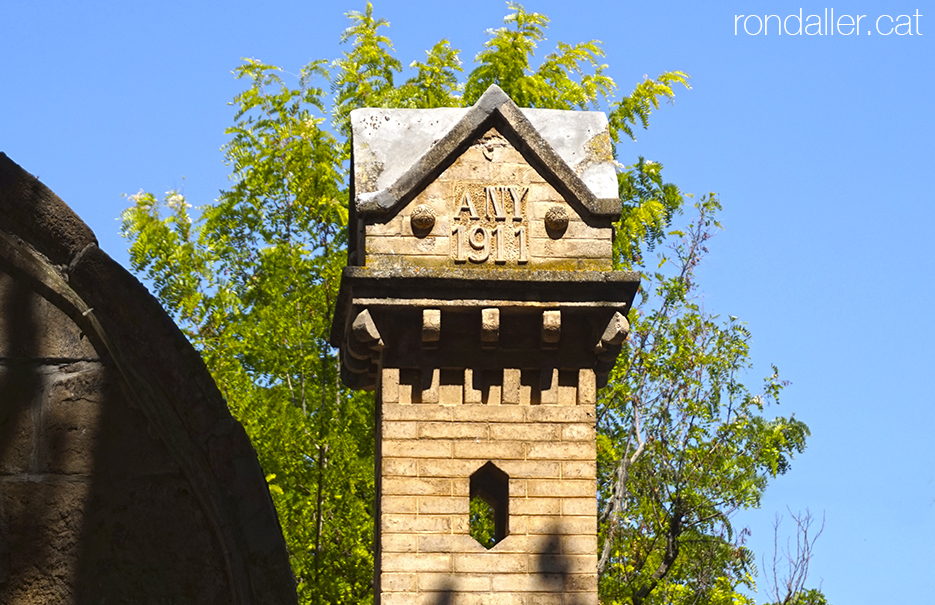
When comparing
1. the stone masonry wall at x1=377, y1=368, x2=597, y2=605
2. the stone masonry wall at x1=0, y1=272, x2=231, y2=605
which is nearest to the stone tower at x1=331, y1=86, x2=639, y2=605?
the stone masonry wall at x1=377, y1=368, x2=597, y2=605

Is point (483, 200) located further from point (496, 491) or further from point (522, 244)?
point (496, 491)

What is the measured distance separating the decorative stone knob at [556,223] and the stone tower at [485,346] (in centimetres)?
1

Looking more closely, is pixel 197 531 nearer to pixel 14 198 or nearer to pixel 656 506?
pixel 14 198

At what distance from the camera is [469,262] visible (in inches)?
385

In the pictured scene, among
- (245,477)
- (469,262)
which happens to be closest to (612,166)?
(469,262)

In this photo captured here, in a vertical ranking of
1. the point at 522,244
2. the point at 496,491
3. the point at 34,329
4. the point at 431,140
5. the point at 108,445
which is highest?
the point at 431,140

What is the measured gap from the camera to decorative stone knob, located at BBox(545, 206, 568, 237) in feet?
32.4

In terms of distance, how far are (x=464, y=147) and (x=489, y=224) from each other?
26.4 inches

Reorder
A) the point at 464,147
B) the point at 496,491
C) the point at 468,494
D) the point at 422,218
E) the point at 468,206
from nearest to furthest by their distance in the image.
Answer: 1. the point at 468,494
2. the point at 422,218
3. the point at 468,206
4. the point at 464,147
5. the point at 496,491

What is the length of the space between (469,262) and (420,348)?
2.50 ft

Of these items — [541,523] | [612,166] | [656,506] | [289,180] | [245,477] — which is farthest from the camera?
[656,506]

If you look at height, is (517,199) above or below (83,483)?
above

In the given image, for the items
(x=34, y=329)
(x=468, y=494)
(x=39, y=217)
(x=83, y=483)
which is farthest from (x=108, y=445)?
(x=468, y=494)

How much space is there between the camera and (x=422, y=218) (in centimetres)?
977
